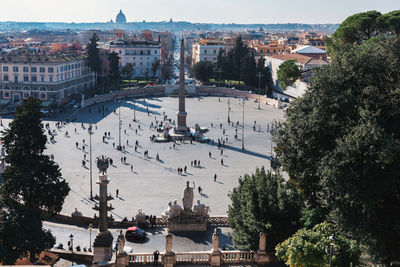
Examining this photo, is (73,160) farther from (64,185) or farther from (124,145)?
(64,185)

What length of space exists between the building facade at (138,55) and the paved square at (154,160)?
118ft

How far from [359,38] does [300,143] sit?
3079cm

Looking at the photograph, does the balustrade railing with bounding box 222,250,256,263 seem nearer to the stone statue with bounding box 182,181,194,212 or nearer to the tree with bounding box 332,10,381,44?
the stone statue with bounding box 182,181,194,212

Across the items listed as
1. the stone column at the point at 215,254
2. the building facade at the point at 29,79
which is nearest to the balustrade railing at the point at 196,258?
the stone column at the point at 215,254

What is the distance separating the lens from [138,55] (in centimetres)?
10650

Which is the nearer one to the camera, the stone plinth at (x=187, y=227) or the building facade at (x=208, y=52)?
the stone plinth at (x=187, y=227)

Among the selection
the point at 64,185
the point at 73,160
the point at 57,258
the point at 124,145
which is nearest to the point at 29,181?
the point at 64,185

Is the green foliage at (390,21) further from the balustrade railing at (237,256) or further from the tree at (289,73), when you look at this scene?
the balustrade railing at (237,256)

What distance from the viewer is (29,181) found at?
23.9 metres

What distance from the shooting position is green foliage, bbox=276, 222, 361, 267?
17.0 m

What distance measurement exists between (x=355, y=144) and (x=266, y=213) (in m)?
4.92

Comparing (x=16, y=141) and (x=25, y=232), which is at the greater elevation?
(x=16, y=141)

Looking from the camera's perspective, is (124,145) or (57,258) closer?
(57,258)

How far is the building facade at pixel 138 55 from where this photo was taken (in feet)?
349
